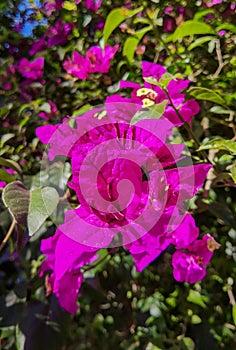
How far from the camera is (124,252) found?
2.91ft

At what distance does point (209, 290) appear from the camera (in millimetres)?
929

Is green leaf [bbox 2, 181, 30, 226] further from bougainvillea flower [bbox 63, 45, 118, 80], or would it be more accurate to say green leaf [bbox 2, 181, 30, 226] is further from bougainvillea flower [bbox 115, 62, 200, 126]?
bougainvillea flower [bbox 63, 45, 118, 80]

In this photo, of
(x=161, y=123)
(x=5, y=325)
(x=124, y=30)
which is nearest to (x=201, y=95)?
(x=161, y=123)

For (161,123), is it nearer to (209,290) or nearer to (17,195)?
(17,195)

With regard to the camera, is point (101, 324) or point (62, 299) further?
point (101, 324)

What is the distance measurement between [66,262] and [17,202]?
0.31ft

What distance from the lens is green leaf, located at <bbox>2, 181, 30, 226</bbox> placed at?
20.9 inches

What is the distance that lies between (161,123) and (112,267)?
502mm

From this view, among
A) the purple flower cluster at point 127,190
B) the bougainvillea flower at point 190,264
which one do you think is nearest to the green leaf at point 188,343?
the bougainvillea flower at point 190,264

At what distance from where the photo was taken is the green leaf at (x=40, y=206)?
A: 49cm

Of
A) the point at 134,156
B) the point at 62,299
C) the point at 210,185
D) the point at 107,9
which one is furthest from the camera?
the point at 107,9

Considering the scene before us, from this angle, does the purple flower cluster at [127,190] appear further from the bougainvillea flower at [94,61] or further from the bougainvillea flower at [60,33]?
the bougainvillea flower at [60,33]

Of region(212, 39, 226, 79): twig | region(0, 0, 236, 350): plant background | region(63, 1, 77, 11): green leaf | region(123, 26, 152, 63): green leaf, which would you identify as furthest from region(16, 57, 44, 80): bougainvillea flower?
region(212, 39, 226, 79): twig

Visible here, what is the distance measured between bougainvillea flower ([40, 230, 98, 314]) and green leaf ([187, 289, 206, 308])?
32 centimetres
